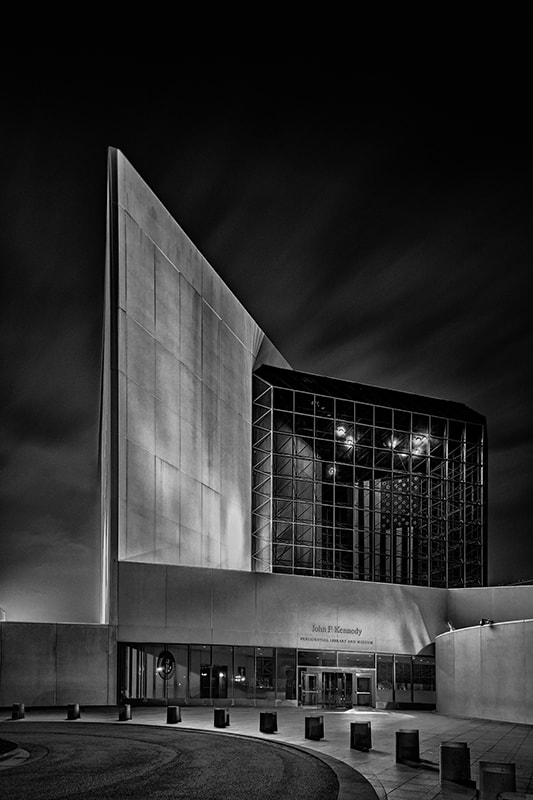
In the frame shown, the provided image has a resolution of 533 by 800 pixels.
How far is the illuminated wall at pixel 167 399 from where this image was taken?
3734 centimetres

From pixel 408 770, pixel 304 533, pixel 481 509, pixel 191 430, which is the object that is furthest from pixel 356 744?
pixel 481 509

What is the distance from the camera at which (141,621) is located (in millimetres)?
36000

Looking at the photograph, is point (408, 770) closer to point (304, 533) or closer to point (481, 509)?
point (304, 533)

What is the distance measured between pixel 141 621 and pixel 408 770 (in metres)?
22.1

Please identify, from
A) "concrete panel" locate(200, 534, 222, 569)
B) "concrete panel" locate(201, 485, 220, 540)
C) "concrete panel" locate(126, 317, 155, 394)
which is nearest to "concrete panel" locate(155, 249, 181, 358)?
"concrete panel" locate(126, 317, 155, 394)

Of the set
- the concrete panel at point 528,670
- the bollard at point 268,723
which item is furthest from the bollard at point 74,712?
the concrete panel at point 528,670

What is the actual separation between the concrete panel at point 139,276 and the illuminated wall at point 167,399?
0.06m

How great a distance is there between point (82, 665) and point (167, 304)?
18.1 metres

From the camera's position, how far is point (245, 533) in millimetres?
50281

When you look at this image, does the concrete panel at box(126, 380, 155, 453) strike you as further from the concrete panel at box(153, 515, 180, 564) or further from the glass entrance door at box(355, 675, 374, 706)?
the glass entrance door at box(355, 675, 374, 706)

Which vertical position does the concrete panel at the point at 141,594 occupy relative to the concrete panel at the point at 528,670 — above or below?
above

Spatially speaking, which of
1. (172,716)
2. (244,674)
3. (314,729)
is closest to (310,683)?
(244,674)

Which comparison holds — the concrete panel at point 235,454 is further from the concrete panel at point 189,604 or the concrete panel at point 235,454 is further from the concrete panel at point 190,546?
the concrete panel at point 189,604

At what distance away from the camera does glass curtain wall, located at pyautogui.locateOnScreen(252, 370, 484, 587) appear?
53312mm
